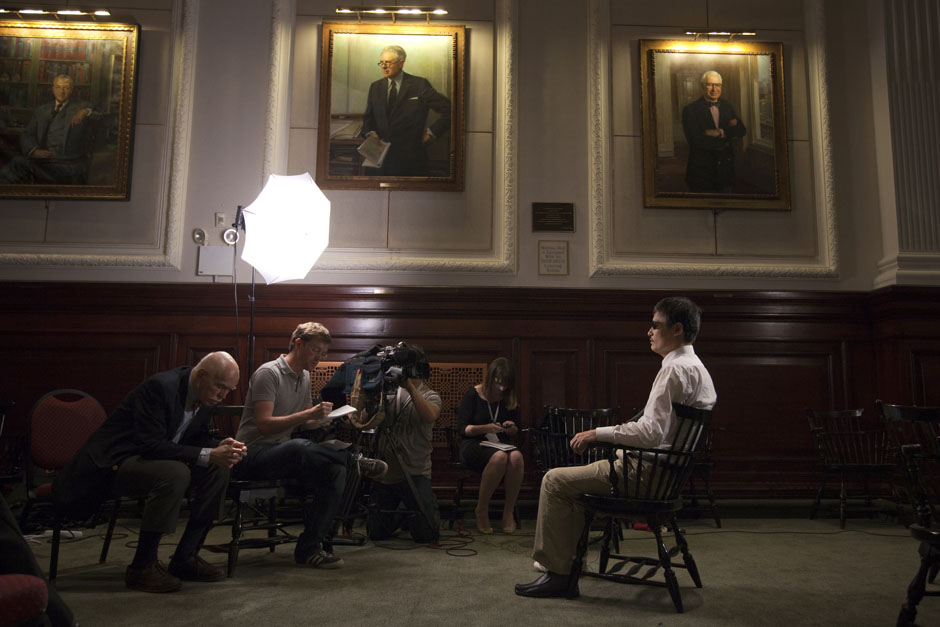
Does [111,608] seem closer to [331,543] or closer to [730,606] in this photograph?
[331,543]

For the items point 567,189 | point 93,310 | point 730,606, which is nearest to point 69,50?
point 93,310

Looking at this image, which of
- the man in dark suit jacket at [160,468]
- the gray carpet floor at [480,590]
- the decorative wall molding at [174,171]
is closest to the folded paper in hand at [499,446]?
the gray carpet floor at [480,590]

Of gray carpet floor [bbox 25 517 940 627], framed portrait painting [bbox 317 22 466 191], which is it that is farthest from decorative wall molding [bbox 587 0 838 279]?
gray carpet floor [bbox 25 517 940 627]

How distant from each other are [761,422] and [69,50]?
6675mm

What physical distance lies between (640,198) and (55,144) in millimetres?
5035

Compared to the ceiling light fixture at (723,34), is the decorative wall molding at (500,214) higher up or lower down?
lower down

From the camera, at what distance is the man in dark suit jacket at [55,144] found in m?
5.82

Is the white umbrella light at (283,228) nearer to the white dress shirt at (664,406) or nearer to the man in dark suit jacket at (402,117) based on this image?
the man in dark suit jacket at (402,117)

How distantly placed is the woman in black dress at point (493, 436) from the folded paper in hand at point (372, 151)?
213cm

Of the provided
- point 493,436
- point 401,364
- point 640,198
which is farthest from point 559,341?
point 401,364

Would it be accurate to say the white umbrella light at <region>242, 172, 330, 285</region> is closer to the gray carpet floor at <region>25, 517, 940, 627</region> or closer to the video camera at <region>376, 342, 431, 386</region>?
the video camera at <region>376, 342, 431, 386</region>

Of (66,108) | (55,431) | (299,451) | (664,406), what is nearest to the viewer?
(664,406)

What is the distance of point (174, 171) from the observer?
19.0 feet

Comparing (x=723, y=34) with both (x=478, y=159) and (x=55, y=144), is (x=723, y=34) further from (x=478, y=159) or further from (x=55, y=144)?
(x=55, y=144)
